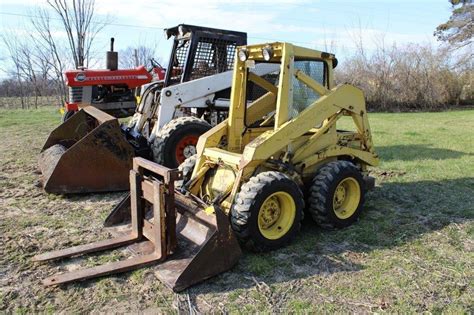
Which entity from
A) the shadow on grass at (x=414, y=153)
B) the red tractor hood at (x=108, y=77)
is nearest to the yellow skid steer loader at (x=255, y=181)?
the shadow on grass at (x=414, y=153)

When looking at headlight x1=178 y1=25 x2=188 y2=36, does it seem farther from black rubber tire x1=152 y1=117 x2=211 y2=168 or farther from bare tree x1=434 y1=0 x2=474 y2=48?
bare tree x1=434 y1=0 x2=474 y2=48

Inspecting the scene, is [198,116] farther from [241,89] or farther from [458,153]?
[458,153]

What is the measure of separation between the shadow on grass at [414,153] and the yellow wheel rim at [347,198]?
12.3 feet

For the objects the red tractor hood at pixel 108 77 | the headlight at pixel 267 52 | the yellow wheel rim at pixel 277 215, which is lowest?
the yellow wheel rim at pixel 277 215

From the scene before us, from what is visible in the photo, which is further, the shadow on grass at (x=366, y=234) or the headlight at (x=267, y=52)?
the headlight at (x=267, y=52)

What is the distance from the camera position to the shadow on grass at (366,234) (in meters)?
3.84

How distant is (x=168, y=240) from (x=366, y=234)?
6.76ft

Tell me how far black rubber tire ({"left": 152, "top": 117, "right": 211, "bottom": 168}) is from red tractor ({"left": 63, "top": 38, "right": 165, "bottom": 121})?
3.79 meters

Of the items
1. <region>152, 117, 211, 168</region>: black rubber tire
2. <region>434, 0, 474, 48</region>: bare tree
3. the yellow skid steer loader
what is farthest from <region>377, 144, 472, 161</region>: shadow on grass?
<region>434, 0, 474, 48</region>: bare tree

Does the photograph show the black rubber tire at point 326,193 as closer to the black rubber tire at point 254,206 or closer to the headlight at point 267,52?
the black rubber tire at point 254,206

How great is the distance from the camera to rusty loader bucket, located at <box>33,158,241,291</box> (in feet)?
12.0

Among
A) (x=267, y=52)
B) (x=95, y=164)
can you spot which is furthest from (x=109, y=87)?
(x=267, y=52)

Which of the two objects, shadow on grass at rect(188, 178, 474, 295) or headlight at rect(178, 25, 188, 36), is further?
headlight at rect(178, 25, 188, 36)

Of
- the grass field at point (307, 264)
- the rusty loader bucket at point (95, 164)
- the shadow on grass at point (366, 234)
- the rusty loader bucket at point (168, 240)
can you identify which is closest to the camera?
the grass field at point (307, 264)
